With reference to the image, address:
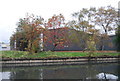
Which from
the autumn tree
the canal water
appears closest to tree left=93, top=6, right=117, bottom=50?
the autumn tree

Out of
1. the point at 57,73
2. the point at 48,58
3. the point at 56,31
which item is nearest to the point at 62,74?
the point at 57,73

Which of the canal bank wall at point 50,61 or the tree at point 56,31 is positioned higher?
the tree at point 56,31

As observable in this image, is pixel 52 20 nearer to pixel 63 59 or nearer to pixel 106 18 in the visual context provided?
pixel 63 59

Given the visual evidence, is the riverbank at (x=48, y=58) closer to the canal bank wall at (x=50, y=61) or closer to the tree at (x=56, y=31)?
the canal bank wall at (x=50, y=61)

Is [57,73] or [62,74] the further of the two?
[57,73]

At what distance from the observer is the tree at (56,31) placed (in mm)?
18781

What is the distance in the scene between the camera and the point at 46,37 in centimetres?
1892

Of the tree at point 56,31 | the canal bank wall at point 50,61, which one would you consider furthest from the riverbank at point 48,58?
the tree at point 56,31

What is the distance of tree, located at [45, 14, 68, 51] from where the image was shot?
739 inches

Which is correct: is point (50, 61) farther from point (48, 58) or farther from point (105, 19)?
point (105, 19)

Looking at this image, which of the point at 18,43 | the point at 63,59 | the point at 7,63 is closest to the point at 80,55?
the point at 63,59

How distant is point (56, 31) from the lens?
1950cm

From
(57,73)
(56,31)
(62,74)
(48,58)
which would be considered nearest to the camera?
(62,74)

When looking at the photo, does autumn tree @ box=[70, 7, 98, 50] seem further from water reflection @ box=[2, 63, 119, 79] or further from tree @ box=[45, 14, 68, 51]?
water reflection @ box=[2, 63, 119, 79]
